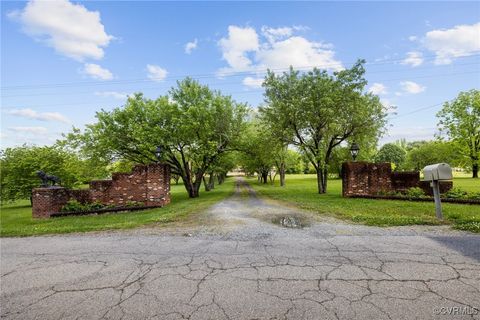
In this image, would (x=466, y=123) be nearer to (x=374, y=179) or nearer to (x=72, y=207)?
(x=374, y=179)

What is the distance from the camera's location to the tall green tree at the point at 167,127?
51.8 ft

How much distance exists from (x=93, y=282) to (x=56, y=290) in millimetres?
457

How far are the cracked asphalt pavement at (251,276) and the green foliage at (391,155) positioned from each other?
2231 inches

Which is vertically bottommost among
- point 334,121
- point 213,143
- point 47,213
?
point 47,213

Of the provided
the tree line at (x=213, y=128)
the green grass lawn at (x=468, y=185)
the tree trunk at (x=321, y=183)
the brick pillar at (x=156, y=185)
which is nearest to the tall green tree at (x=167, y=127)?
the tree line at (x=213, y=128)

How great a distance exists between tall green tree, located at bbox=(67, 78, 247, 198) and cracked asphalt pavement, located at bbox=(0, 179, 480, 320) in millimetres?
10385

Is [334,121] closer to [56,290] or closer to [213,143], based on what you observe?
[213,143]

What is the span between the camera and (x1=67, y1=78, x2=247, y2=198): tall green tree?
1577 cm

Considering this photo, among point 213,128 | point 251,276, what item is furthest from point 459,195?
point 213,128

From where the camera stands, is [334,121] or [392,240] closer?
[392,240]

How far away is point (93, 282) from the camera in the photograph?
3.74m

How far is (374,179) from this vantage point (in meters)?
13.8

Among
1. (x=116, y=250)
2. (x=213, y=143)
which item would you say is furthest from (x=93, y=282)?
(x=213, y=143)

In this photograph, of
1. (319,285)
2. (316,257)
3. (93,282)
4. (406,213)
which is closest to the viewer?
(319,285)
